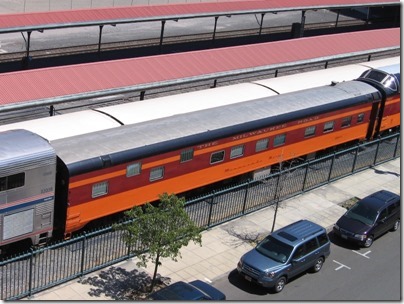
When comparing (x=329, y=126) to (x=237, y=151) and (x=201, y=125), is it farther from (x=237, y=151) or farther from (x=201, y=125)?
(x=201, y=125)

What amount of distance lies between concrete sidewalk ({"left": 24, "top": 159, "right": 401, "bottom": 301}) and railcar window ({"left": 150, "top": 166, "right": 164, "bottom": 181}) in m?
2.71

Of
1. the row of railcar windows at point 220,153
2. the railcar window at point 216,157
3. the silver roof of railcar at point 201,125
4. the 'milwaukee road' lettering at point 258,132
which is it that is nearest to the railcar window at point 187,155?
the row of railcar windows at point 220,153

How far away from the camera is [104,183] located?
23469 millimetres

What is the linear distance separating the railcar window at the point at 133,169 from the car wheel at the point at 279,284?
20.3ft

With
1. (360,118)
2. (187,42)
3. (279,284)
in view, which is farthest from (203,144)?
(187,42)

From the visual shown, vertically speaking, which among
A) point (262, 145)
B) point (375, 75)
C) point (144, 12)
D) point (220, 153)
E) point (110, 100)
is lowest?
point (110, 100)

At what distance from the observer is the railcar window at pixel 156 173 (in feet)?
82.4

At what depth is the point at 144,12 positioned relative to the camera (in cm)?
4262

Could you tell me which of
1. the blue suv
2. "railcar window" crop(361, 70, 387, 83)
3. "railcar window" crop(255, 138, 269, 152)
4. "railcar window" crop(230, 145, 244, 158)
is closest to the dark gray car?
the blue suv

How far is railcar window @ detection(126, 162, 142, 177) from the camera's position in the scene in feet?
79.1

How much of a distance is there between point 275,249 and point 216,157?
5.90 m

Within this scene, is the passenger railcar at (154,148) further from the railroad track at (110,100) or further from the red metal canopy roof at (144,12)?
the red metal canopy roof at (144,12)

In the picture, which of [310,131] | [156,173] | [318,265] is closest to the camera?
[318,265]

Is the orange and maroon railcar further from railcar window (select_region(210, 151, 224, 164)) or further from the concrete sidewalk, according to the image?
the concrete sidewalk
